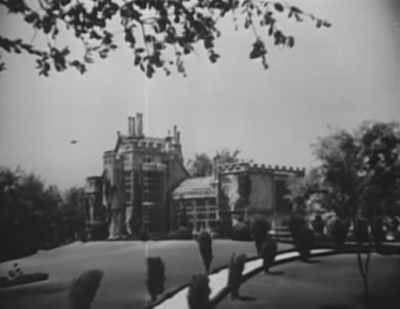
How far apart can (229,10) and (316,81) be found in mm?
421

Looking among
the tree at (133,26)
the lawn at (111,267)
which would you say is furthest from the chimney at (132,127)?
the lawn at (111,267)

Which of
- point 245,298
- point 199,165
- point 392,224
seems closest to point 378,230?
point 392,224

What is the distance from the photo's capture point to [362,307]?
235 centimetres

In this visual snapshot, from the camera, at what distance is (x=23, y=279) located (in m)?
2.24

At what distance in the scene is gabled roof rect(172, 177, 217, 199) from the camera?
2.34 m

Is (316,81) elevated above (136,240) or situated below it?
above

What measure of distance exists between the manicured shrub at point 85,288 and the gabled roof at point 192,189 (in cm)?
39

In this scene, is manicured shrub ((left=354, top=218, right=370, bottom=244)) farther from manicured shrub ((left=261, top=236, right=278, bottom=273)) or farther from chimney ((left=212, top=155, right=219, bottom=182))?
chimney ((left=212, top=155, right=219, bottom=182))

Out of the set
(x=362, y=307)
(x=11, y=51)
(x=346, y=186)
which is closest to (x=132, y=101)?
(x=11, y=51)

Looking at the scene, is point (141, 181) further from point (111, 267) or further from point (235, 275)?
point (235, 275)

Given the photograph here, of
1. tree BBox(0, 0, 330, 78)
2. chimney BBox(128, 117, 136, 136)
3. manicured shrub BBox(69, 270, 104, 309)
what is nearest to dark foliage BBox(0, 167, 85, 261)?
manicured shrub BBox(69, 270, 104, 309)

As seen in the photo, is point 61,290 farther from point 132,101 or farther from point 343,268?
point 343,268

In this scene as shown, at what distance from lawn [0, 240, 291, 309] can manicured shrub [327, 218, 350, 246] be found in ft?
1.67

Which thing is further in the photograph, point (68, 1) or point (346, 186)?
point (346, 186)
